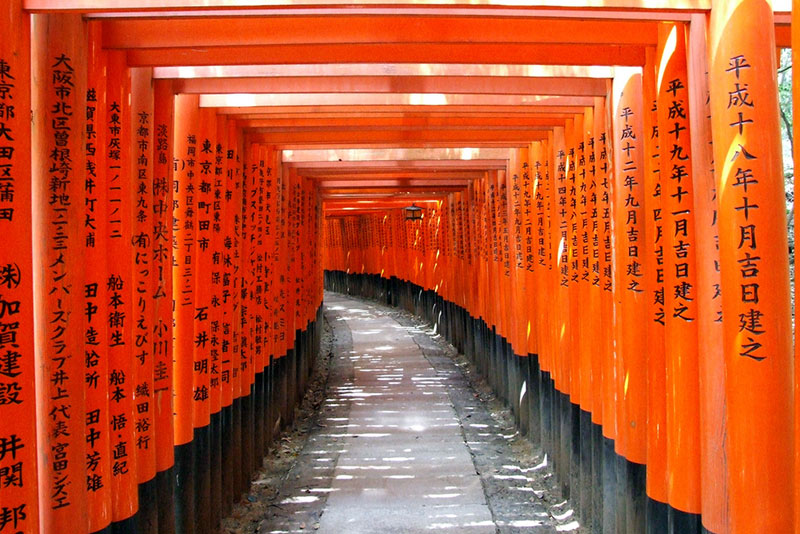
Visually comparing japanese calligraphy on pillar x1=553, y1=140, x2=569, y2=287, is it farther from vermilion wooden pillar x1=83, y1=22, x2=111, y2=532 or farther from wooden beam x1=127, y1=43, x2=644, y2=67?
vermilion wooden pillar x1=83, y1=22, x2=111, y2=532

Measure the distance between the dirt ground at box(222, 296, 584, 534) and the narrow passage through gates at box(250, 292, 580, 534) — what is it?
0.6 inches

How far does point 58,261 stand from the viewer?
112 inches

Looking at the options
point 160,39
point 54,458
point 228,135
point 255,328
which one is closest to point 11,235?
point 54,458

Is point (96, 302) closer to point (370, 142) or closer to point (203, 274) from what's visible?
point (203, 274)

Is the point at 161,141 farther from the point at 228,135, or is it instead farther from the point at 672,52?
the point at 672,52

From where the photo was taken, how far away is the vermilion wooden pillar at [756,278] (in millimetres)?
2518

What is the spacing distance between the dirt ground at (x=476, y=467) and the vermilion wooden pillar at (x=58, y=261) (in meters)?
2.97

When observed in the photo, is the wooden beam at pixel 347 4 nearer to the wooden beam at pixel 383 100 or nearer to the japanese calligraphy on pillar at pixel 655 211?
the japanese calligraphy on pillar at pixel 655 211

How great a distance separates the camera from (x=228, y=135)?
5.70 meters

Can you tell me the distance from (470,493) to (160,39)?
4.92 metres

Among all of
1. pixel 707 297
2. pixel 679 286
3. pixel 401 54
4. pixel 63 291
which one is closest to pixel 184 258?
pixel 63 291

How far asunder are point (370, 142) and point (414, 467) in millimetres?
3596

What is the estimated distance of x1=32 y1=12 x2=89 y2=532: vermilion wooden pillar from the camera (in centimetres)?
279

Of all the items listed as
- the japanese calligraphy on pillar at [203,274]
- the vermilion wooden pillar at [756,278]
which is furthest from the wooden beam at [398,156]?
the vermilion wooden pillar at [756,278]
